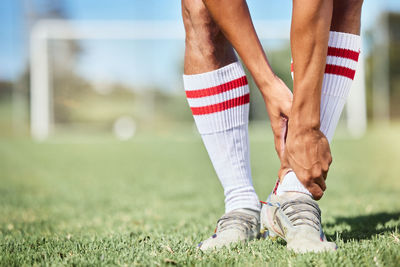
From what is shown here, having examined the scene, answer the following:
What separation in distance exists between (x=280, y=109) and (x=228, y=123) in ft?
0.73

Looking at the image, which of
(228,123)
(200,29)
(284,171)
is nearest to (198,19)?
(200,29)

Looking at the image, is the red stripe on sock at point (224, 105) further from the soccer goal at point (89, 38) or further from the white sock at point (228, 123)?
the soccer goal at point (89, 38)

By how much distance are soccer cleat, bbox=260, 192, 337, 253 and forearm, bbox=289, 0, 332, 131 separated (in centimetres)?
20

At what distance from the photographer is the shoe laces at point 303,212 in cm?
105

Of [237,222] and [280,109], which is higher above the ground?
[280,109]

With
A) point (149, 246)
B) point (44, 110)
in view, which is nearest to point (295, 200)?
point (149, 246)

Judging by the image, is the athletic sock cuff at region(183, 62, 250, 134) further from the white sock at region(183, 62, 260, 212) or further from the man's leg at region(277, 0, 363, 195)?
the man's leg at region(277, 0, 363, 195)

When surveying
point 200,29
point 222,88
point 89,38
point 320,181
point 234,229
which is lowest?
point 234,229

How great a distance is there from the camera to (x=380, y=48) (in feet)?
44.6

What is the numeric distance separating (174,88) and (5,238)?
10.6 meters

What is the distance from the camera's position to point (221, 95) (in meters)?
1.26

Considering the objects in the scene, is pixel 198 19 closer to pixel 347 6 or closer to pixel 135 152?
pixel 347 6

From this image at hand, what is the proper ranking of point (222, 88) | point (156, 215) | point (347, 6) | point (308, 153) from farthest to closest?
point (156, 215) < point (222, 88) < point (347, 6) < point (308, 153)

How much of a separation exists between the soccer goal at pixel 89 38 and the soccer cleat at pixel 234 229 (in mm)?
10222
